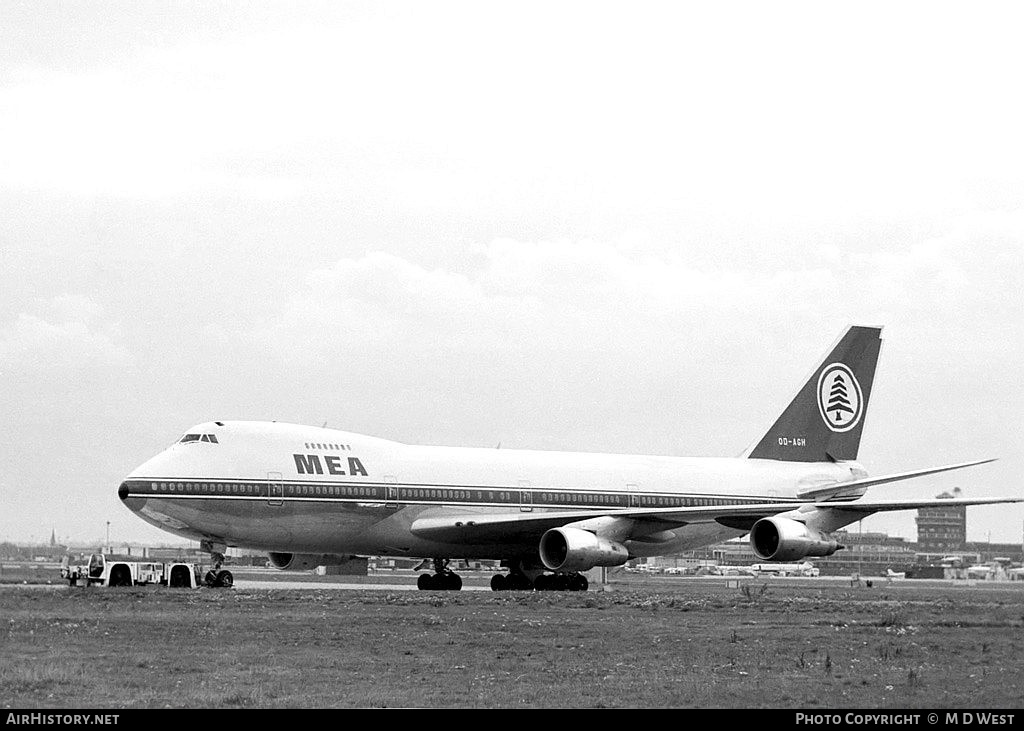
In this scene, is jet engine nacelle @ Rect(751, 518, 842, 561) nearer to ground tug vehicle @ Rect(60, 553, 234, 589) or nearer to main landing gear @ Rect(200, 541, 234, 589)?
main landing gear @ Rect(200, 541, 234, 589)

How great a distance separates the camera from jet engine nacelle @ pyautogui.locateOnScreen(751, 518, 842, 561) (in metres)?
41.5

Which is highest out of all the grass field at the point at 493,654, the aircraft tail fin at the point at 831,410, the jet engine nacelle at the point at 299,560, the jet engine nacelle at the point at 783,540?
the aircraft tail fin at the point at 831,410

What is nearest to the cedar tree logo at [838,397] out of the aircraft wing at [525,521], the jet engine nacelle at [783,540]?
the aircraft wing at [525,521]

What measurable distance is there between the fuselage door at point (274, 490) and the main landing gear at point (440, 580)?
6.28 meters

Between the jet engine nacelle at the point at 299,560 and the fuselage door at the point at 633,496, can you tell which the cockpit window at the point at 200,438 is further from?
the fuselage door at the point at 633,496

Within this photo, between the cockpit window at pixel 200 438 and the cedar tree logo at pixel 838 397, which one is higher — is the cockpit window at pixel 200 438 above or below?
below

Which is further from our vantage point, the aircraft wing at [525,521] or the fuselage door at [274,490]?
the aircraft wing at [525,521]

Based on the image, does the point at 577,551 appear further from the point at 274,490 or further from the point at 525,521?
the point at 274,490

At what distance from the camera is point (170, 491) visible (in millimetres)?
39125

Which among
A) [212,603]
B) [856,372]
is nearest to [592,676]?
[212,603]

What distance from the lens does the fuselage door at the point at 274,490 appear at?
40031 mm

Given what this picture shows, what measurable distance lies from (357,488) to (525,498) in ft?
18.9

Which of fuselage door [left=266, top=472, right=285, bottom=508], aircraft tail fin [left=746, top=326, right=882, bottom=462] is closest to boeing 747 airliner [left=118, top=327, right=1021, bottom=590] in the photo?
fuselage door [left=266, top=472, right=285, bottom=508]

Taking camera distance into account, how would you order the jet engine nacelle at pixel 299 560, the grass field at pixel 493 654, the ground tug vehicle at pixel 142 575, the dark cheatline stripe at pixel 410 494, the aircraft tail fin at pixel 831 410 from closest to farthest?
the grass field at pixel 493 654 → the dark cheatline stripe at pixel 410 494 → the ground tug vehicle at pixel 142 575 → the jet engine nacelle at pixel 299 560 → the aircraft tail fin at pixel 831 410
